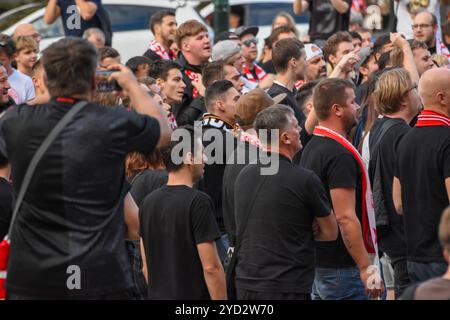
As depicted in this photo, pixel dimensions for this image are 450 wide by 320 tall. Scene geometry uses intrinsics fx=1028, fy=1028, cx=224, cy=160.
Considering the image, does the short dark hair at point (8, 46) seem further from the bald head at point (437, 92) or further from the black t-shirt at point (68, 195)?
the black t-shirt at point (68, 195)

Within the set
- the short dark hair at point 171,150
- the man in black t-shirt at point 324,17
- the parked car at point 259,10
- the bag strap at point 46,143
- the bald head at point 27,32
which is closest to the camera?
the bag strap at point 46,143

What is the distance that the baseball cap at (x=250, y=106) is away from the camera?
25.2ft

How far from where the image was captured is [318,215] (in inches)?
247

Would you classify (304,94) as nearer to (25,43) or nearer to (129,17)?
(25,43)

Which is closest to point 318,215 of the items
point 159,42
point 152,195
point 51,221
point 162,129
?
point 152,195

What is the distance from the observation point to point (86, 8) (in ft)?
38.5

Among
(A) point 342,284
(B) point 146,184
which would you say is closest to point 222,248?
(B) point 146,184

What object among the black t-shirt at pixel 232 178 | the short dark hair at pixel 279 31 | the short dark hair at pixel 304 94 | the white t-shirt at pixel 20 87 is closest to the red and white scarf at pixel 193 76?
the short dark hair at pixel 304 94

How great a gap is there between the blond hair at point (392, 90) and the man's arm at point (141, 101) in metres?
2.82

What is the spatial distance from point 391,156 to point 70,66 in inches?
124

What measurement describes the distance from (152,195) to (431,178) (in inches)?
70.9

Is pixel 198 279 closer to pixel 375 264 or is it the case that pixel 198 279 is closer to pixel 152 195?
pixel 152 195
